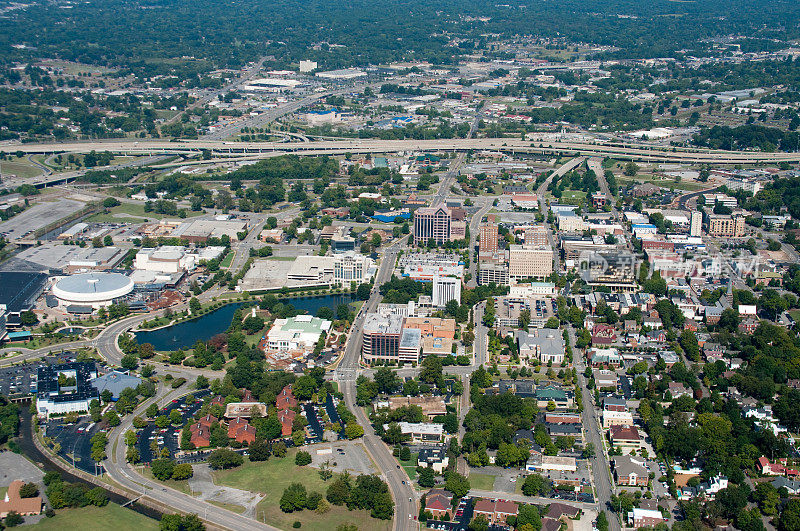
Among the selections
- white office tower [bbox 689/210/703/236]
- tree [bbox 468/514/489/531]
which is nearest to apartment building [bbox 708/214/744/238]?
white office tower [bbox 689/210/703/236]

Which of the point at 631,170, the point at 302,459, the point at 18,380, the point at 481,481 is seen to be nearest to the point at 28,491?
the point at 302,459

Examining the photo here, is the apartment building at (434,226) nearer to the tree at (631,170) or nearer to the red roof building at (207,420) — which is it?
the tree at (631,170)

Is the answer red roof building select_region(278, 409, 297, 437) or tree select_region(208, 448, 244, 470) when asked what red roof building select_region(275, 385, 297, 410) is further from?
tree select_region(208, 448, 244, 470)

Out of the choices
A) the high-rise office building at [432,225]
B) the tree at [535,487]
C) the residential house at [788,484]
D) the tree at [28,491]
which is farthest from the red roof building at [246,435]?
the high-rise office building at [432,225]

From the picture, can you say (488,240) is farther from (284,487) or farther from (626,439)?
(284,487)

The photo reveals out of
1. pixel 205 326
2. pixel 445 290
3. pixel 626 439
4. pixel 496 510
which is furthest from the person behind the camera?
pixel 445 290
